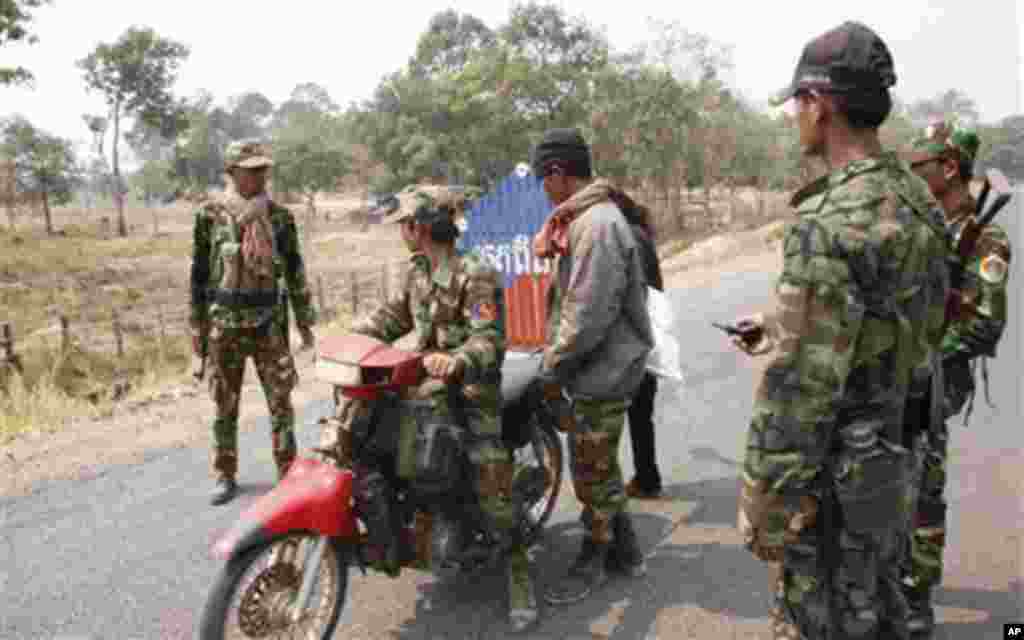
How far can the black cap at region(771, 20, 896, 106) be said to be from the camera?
1.99 metres

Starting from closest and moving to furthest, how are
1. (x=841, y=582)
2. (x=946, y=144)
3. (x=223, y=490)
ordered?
(x=841, y=582), (x=946, y=144), (x=223, y=490)

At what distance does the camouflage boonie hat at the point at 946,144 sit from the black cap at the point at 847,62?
94cm

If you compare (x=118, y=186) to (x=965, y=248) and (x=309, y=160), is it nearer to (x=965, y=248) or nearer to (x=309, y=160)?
(x=309, y=160)

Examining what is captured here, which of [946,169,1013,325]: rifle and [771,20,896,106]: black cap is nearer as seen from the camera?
[771,20,896,106]: black cap

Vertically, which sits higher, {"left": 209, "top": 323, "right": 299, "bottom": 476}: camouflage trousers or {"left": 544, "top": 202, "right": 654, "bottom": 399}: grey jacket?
{"left": 544, "top": 202, "right": 654, "bottom": 399}: grey jacket

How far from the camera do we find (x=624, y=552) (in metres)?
3.58

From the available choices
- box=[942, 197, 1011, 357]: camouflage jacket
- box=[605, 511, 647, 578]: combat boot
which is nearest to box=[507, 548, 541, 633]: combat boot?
box=[605, 511, 647, 578]: combat boot

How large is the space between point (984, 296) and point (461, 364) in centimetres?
179

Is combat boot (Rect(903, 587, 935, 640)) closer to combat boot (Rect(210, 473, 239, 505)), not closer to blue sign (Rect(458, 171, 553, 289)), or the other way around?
combat boot (Rect(210, 473, 239, 505))

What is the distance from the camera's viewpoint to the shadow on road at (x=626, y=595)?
3.16 metres

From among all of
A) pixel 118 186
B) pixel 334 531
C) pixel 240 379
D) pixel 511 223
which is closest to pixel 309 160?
pixel 118 186

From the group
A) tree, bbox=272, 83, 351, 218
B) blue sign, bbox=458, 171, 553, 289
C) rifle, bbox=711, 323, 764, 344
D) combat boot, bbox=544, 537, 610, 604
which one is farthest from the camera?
tree, bbox=272, 83, 351, 218

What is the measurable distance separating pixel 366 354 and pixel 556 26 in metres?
28.3

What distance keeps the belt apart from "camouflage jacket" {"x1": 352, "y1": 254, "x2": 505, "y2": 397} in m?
1.36
